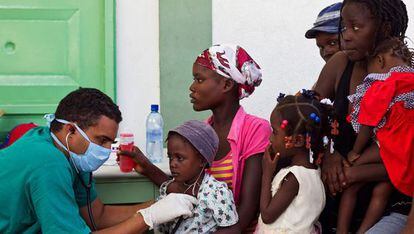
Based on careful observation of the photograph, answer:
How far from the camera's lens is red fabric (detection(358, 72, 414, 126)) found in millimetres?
2748

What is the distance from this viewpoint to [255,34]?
4.69 m

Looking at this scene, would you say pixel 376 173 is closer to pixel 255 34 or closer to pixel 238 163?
pixel 238 163

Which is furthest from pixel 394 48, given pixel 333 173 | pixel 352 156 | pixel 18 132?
pixel 18 132

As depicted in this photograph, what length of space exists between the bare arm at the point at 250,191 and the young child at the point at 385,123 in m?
0.41

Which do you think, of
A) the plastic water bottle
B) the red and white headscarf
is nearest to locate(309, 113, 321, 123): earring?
the red and white headscarf

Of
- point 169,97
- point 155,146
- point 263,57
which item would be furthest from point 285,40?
point 155,146

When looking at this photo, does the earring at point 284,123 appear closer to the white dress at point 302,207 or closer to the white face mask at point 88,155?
the white dress at point 302,207

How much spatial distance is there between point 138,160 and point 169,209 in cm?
45

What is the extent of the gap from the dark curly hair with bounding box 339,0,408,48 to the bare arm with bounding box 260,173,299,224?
0.71m

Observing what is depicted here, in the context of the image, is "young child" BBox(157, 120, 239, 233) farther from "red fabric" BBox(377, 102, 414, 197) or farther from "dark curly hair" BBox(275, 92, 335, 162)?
"red fabric" BBox(377, 102, 414, 197)

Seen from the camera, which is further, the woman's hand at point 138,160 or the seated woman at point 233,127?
the woman's hand at point 138,160

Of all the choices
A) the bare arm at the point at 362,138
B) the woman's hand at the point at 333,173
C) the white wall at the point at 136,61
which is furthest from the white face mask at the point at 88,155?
the white wall at the point at 136,61

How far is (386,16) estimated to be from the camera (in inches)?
115

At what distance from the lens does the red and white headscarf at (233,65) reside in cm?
333
